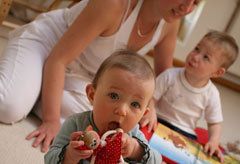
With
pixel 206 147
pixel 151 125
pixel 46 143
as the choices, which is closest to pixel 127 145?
pixel 46 143

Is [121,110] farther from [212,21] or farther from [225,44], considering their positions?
[212,21]

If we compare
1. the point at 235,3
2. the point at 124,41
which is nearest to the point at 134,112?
the point at 124,41

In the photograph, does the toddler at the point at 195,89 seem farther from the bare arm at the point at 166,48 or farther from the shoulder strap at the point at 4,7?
the shoulder strap at the point at 4,7

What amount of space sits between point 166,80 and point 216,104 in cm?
19

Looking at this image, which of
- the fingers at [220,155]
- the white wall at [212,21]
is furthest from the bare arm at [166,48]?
the white wall at [212,21]

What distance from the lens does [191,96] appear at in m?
1.34

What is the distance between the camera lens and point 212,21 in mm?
2375

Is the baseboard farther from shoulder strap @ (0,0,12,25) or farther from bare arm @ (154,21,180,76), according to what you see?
shoulder strap @ (0,0,12,25)

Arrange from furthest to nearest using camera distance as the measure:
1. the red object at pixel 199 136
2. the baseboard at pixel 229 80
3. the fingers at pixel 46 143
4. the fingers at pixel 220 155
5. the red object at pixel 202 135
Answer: the baseboard at pixel 229 80, the red object at pixel 202 135, the fingers at pixel 220 155, the red object at pixel 199 136, the fingers at pixel 46 143

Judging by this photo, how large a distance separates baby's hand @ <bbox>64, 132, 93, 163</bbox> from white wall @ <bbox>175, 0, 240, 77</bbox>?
1891 mm

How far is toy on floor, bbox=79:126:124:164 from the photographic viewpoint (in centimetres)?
60

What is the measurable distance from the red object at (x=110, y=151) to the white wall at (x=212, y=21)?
1860mm

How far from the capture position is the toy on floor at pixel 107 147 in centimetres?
60

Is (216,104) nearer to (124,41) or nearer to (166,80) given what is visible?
(166,80)
